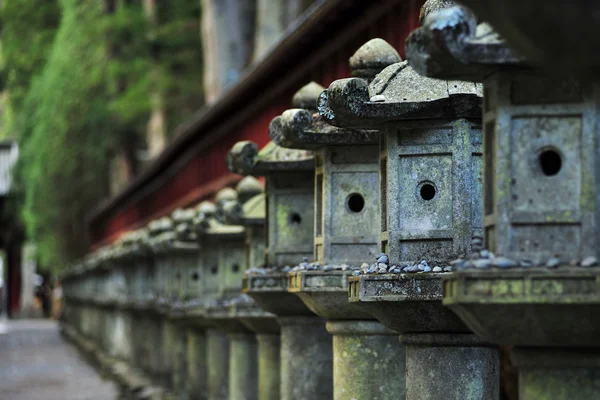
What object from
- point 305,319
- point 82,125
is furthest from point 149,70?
point 305,319

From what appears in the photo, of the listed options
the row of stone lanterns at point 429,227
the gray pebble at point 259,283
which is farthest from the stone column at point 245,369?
the gray pebble at point 259,283

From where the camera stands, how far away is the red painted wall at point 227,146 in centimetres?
1760

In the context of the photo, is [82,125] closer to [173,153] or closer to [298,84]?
[173,153]

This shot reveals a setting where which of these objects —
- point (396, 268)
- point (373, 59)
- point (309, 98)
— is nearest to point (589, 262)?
point (396, 268)

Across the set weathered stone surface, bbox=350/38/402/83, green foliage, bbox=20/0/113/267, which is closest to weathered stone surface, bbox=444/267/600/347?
weathered stone surface, bbox=350/38/402/83

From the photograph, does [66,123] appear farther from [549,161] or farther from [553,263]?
[553,263]

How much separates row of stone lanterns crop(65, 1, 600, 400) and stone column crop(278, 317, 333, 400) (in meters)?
0.01

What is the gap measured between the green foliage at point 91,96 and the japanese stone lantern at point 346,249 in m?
40.6

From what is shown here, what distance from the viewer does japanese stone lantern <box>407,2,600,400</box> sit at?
8125 millimetres

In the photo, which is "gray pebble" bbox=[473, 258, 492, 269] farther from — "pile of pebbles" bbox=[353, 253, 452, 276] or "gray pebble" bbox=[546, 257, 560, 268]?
→ "pile of pebbles" bbox=[353, 253, 452, 276]

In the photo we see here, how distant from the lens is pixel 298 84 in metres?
23.2

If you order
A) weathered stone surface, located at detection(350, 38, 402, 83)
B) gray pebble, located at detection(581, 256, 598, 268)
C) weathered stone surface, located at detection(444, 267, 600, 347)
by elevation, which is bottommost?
weathered stone surface, located at detection(444, 267, 600, 347)

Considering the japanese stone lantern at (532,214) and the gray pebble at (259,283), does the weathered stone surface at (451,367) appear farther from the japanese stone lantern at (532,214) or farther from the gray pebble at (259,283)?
the gray pebble at (259,283)

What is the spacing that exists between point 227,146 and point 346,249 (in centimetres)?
1868
